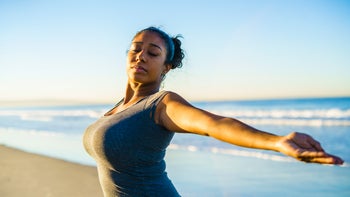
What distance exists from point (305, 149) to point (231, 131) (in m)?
0.41

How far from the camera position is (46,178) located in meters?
7.08

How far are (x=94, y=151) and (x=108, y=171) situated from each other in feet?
0.45

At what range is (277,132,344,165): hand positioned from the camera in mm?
1137

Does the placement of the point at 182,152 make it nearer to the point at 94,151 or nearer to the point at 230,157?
the point at 230,157

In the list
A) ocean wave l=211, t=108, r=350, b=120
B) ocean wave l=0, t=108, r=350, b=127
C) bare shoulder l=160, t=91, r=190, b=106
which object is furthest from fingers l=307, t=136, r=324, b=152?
ocean wave l=211, t=108, r=350, b=120

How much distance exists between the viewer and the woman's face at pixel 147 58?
2.43m

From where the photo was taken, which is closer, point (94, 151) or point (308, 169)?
point (94, 151)

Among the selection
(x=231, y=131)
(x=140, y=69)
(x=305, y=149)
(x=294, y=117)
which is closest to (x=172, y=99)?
(x=231, y=131)

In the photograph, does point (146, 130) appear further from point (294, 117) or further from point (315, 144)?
point (294, 117)

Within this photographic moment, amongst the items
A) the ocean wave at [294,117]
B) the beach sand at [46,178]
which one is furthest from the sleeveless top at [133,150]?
the ocean wave at [294,117]

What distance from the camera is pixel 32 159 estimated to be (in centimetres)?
919

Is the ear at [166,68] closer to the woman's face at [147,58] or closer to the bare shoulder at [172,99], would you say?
the woman's face at [147,58]

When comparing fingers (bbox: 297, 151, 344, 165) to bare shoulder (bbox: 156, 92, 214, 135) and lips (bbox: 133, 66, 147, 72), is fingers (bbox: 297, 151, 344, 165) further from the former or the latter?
lips (bbox: 133, 66, 147, 72)

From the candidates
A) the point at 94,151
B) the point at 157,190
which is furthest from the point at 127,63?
the point at 157,190
